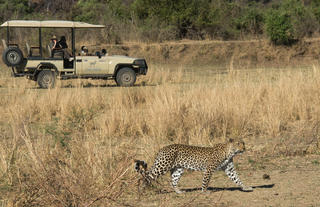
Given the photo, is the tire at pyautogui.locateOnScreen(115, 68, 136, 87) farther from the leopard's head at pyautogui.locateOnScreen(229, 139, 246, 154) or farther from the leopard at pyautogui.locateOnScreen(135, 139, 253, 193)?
the leopard's head at pyautogui.locateOnScreen(229, 139, 246, 154)

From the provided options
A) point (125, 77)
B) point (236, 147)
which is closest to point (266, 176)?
point (236, 147)

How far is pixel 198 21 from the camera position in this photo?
3378 centimetres

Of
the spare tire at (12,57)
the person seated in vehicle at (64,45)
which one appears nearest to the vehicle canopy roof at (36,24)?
the person seated in vehicle at (64,45)

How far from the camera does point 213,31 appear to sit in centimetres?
3434

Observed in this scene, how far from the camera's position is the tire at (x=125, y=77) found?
20938 mm

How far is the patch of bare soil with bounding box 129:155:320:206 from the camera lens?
7121 millimetres

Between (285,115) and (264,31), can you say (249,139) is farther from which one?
(264,31)

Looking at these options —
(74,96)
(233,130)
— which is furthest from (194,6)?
(233,130)

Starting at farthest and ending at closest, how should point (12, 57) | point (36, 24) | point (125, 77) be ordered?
1. point (125, 77)
2. point (36, 24)
3. point (12, 57)

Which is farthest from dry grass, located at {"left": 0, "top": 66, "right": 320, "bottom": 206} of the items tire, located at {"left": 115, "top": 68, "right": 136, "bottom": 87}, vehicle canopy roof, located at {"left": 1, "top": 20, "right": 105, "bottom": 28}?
tire, located at {"left": 115, "top": 68, "right": 136, "bottom": 87}

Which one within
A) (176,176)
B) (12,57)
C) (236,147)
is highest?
(12,57)

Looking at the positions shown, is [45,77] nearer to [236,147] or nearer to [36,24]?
[36,24]

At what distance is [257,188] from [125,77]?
1355 cm

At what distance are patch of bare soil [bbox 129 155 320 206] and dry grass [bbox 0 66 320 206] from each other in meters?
0.22
